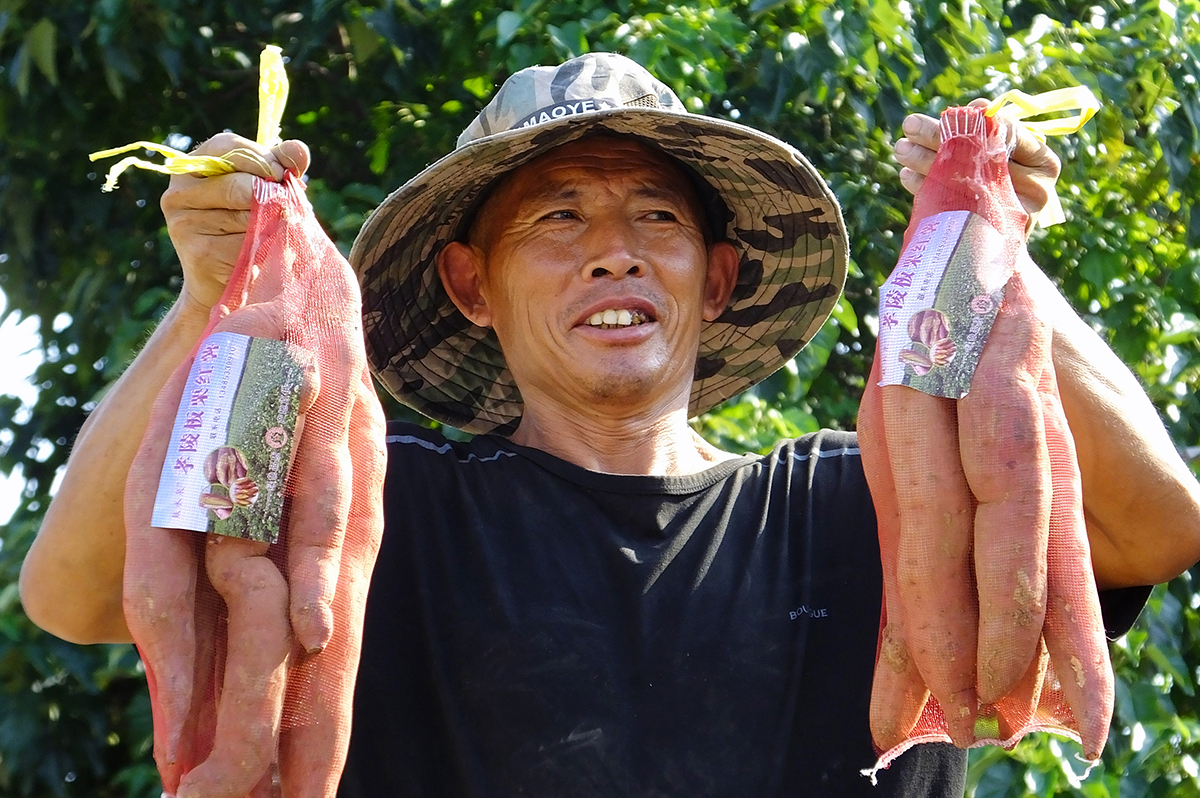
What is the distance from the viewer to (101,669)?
258 centimetres

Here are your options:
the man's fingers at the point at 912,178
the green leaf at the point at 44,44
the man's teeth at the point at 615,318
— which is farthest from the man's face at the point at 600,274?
the green leaf at the point at 44,44

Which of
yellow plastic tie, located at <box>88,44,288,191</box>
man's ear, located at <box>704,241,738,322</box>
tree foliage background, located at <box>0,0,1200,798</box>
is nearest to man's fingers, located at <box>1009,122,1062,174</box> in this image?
man's ear, located at <box>704,241,738,322</box>

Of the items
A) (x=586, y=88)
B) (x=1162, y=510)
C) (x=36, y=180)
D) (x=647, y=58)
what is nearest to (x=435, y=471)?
(x=586, y=88)

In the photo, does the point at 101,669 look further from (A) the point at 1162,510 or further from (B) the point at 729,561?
(A) the point at 1162,510

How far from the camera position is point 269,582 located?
1.28 m

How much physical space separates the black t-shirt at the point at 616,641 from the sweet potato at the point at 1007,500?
386mm

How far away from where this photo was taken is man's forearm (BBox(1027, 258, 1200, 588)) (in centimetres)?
146

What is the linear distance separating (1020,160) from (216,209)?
856mm

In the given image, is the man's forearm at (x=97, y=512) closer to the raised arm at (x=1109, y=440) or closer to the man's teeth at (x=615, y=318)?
the man's teeth at (x=615, y=318)

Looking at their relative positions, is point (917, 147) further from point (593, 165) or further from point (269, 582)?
point (269, 582)

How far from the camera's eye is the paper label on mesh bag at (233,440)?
129 cm

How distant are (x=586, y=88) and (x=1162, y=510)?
0.90m

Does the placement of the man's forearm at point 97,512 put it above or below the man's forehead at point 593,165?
below

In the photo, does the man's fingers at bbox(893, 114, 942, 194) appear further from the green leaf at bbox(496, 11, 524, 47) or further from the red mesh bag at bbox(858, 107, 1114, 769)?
the green leaf at bbox(496, 11, 524, 47)
